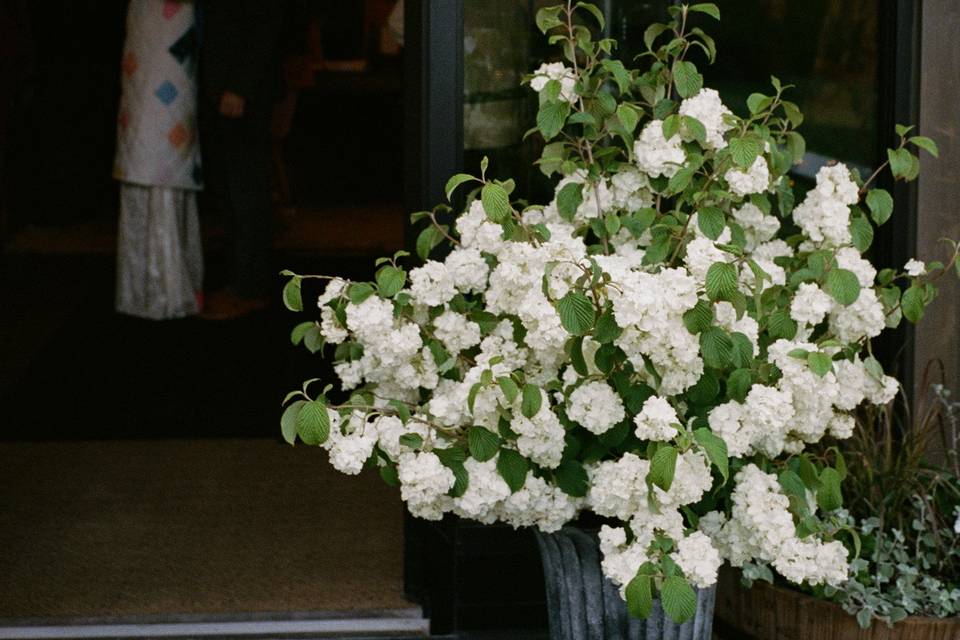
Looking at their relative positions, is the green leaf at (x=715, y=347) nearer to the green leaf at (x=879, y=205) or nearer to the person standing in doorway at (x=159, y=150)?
the green leaf at (x=879, y=205)

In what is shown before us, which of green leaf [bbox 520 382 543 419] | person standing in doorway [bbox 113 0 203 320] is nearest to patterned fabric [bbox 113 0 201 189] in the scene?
person standing in doorway [bbox 113 0 203 320]

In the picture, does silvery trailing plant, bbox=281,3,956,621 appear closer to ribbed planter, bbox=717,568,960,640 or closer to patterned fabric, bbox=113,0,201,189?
ribbed planter, bbox=717,568,960,640

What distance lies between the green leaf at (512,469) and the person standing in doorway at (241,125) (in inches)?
154

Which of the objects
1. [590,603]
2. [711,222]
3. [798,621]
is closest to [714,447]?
[711,222]

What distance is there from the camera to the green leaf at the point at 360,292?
255 cm

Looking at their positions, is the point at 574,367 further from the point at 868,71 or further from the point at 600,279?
the point at 868,71

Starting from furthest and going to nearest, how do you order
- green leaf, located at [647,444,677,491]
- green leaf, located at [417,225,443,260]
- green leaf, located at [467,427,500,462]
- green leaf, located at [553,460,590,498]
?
green leaf, located at [417,225,443,260], green leaf, located at [553,460,590,498], green leaf, located at [467,427,500,462], green leaf, located at [647,444,677,491]

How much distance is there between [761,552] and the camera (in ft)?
8.40

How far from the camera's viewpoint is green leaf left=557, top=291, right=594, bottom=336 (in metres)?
2.30

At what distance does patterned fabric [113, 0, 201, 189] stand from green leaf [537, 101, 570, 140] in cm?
377

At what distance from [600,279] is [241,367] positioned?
3.77 m

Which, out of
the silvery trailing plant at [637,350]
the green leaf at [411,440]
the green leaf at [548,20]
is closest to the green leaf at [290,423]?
the silvery trailing plant at [637,350]

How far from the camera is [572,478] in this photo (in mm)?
2570

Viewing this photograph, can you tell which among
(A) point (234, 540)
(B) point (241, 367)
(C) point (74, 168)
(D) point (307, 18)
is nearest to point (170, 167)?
(B) point (241, 367)
